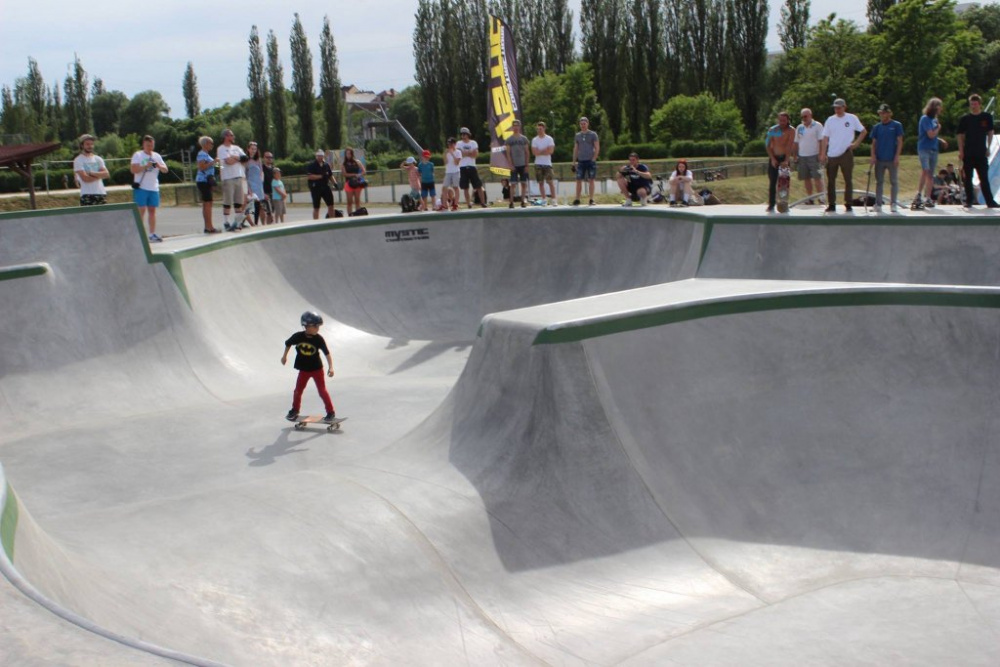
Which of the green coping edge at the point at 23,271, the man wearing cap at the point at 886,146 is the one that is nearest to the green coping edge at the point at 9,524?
the green coping edge at the point at 23,271

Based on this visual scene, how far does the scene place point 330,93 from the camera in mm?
62625

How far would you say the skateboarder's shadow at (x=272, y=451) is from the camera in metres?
8.98

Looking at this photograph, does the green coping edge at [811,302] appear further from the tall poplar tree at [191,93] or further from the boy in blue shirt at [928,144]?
the tall poplar tree at [191,93]

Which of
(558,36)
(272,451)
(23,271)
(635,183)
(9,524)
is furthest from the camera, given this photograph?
(558,36)

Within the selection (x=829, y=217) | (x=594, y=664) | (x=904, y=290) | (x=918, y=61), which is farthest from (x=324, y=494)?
(x=918, y=61)

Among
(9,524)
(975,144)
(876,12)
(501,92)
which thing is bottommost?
(9,524)

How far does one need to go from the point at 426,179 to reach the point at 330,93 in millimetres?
46778

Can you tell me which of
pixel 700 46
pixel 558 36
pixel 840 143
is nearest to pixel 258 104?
pixel 558 36

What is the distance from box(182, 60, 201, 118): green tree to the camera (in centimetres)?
8744

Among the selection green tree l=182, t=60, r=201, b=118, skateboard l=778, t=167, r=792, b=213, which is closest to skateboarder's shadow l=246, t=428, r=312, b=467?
skateboard l=778, t=167, r=792, b=213

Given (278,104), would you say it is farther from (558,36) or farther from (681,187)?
(681,187)

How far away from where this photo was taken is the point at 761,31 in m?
56.3

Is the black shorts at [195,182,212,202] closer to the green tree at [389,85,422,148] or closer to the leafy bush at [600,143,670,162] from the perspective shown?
the leafy bush at [600,143,670,162]

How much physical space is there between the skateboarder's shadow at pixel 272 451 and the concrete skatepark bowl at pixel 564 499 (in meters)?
0.05
